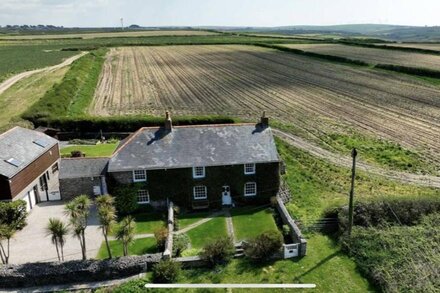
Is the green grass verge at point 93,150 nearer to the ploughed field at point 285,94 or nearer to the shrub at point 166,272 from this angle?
the ploughed field at point 285,94

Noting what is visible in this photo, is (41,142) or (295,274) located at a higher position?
(41,142)

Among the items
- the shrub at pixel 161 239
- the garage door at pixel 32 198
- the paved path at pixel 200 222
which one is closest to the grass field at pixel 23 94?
the garage door at pixel 32 198

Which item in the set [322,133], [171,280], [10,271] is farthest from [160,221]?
[322,133]

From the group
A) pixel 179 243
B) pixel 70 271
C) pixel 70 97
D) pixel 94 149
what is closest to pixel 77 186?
pixel 70 271

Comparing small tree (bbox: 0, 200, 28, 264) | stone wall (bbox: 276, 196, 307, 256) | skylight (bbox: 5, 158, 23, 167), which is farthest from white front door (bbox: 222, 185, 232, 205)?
skylight (bbox: 5, 158, 23, 167)

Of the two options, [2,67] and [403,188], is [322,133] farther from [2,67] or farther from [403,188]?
[2,67]

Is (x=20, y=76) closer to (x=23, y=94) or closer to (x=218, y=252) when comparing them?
(x=23, y=94)
